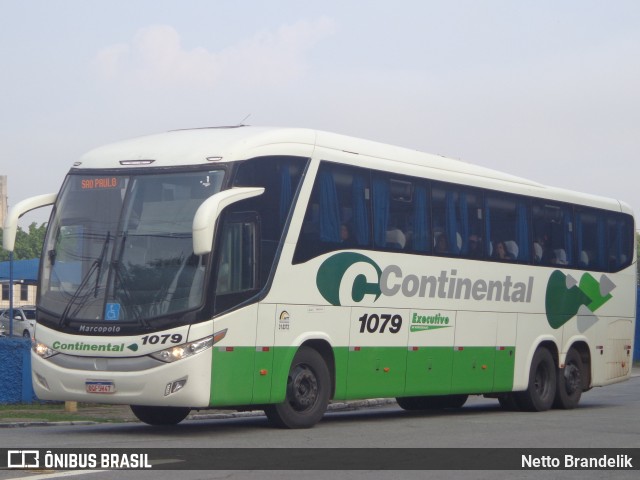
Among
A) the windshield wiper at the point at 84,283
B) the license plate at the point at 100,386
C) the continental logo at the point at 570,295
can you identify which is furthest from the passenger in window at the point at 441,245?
the license plate at the point at 100,386

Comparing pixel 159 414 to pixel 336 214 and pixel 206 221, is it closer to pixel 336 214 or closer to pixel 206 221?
pixel 336 214

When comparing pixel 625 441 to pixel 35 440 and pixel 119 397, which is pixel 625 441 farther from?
pixel 35 440

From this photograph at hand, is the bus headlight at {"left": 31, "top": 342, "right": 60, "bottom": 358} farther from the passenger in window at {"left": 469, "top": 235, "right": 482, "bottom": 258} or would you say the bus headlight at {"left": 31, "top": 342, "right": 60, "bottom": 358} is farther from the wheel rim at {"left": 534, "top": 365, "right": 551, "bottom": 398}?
the wheel rim at {"left": 534, "top": 365, "right": 551, "bottom": 398}

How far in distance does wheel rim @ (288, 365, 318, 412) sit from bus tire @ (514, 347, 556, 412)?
20.6 ft

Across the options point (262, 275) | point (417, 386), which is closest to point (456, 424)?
point (417, 386)

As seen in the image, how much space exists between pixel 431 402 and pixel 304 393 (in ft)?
20.5

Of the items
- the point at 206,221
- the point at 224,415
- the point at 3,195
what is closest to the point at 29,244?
the point at 3,195

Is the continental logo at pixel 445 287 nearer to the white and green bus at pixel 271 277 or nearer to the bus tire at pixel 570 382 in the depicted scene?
the white and green bus at pixel 271 277

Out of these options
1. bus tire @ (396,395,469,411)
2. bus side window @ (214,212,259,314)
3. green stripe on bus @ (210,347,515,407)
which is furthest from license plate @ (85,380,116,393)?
bus tire @ (396,395,469,411)

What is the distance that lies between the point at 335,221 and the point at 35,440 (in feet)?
16.3

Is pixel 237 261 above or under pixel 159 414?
above

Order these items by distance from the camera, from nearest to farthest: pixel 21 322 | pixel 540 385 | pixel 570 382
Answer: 1. pixel 540 385
2. pixel 570 382
3. pixel 21 322

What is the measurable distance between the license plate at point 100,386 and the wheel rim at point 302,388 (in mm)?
2452

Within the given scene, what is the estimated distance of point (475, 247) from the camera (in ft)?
64.4
